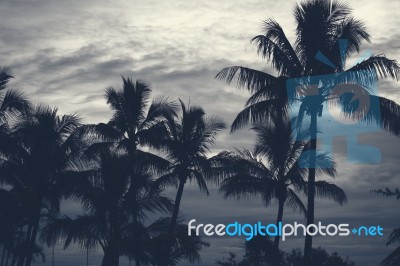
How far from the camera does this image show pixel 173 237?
26.8 metres

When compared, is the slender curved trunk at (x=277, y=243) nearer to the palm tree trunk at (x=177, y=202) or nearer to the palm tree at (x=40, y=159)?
the palm tree trunk at (x=177, y=202)

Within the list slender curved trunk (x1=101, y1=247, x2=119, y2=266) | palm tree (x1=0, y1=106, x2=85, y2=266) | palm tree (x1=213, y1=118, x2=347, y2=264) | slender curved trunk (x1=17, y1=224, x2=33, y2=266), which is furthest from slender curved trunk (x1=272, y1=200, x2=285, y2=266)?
slender curved trunk (x1=17, y1=224, x2=33, y2=266)

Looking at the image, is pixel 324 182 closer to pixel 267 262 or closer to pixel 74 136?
pixel 267 262

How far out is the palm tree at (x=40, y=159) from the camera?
102ft

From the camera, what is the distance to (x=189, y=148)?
34.3 m

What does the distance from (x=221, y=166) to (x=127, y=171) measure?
893 centimetres

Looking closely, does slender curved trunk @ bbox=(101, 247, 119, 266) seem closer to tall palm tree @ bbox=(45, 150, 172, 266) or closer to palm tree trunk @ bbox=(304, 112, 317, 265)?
tall palm tree @ bbox=(45, 150, 172, 266)

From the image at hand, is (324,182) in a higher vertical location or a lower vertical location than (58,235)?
higher

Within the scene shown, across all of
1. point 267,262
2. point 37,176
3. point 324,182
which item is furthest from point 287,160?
point 37,176

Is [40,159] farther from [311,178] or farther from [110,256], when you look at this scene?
[311,178]

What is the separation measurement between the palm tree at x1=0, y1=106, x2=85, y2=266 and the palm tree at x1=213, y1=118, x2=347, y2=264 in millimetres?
8167

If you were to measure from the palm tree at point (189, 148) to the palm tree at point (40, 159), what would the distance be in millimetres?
4976

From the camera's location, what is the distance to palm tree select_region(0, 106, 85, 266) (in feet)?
102

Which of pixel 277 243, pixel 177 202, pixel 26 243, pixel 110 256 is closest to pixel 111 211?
pixel 110 256
